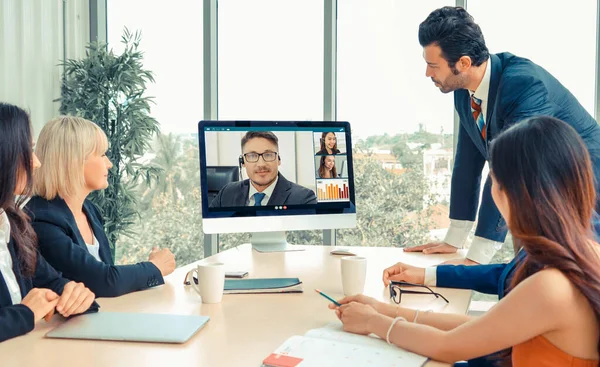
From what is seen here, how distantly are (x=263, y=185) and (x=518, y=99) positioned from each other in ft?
3.28

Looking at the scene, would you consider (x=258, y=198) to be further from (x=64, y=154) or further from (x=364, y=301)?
(x=364, y=301)

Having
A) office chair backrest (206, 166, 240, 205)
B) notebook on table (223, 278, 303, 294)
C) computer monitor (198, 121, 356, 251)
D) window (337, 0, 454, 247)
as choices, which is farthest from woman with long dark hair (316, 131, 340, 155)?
window (337, 0, 454, 247)

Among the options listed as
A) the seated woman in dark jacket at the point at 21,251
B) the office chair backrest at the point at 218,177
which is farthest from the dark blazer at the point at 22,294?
the office chair backrest at the point at 218,177

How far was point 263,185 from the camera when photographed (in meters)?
2.39

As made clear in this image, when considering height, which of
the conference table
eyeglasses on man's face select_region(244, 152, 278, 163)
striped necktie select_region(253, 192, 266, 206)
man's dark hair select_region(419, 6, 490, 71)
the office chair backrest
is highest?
man's dark hair select_region(419, 6, 490, 71)

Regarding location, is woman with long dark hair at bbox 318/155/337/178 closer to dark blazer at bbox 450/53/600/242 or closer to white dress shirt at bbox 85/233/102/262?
dark blazer at bbox 450/53/600/242

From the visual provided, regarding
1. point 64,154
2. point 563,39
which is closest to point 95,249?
point 64,154

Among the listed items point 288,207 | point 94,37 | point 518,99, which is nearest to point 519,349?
point 518,99

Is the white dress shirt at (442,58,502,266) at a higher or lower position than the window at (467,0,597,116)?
lower

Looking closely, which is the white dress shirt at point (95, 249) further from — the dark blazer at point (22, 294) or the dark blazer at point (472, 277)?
the dark blazer at point (472, 277)

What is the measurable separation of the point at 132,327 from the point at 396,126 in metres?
2.99

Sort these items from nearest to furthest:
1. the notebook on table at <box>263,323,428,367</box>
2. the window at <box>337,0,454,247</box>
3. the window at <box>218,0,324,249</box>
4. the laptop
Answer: the notebook on table at <box>263,323,428,367</box> → the laptop → the window at <box>337,0,454,247</box> → the window at <box>218,0,324,249</box>

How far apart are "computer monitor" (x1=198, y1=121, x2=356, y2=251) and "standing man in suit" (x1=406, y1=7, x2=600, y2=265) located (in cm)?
45

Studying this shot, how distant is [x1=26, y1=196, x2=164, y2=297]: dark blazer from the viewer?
1707 millimetres
